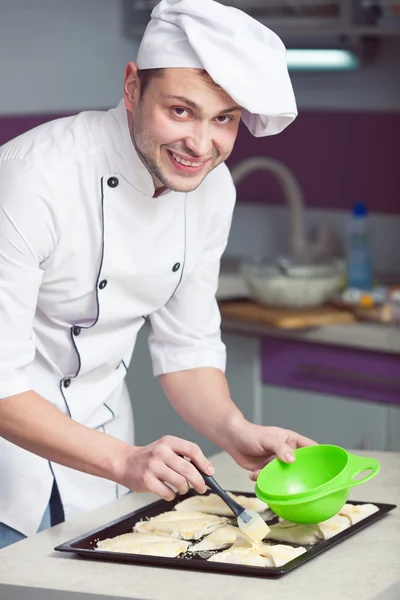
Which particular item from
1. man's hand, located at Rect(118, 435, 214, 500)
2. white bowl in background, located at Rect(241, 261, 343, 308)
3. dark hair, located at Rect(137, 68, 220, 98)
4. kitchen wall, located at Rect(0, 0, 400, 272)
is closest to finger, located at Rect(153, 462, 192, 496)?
man's hand, located at Rect(118, 435, 214, 500)

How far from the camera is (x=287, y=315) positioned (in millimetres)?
3195

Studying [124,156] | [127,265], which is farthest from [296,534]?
[124,156]

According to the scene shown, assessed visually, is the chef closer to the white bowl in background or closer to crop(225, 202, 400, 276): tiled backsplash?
the white bowl in background

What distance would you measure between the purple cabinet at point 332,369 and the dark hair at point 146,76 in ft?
4.75

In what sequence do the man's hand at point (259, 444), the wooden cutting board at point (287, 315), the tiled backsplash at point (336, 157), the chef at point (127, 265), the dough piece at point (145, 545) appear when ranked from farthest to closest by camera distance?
the tiled backsplash at point (336, 157)
the wooden cutting board at point (287, 315)
the man's hand at point (259, 444)
the chef at point (127, 265)
the dough piece at point (145, 545)

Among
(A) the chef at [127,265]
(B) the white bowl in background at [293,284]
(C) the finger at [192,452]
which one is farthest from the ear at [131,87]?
(B) the white bowl in background at [293,284]

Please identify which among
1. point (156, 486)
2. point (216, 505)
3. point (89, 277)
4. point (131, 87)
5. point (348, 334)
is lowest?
point (348, 334)

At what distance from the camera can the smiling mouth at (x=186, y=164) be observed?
5.64 feet

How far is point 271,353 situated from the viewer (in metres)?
3.24

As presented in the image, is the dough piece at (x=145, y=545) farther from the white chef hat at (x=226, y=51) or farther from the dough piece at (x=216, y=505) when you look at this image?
the white chef hat at (x=226, y=51)

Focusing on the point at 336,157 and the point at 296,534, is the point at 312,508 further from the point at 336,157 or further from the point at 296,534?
the point at 336,157

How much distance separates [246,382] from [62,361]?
1.37 metres

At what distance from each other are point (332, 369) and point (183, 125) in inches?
60.7

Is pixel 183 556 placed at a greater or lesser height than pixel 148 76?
lesser
